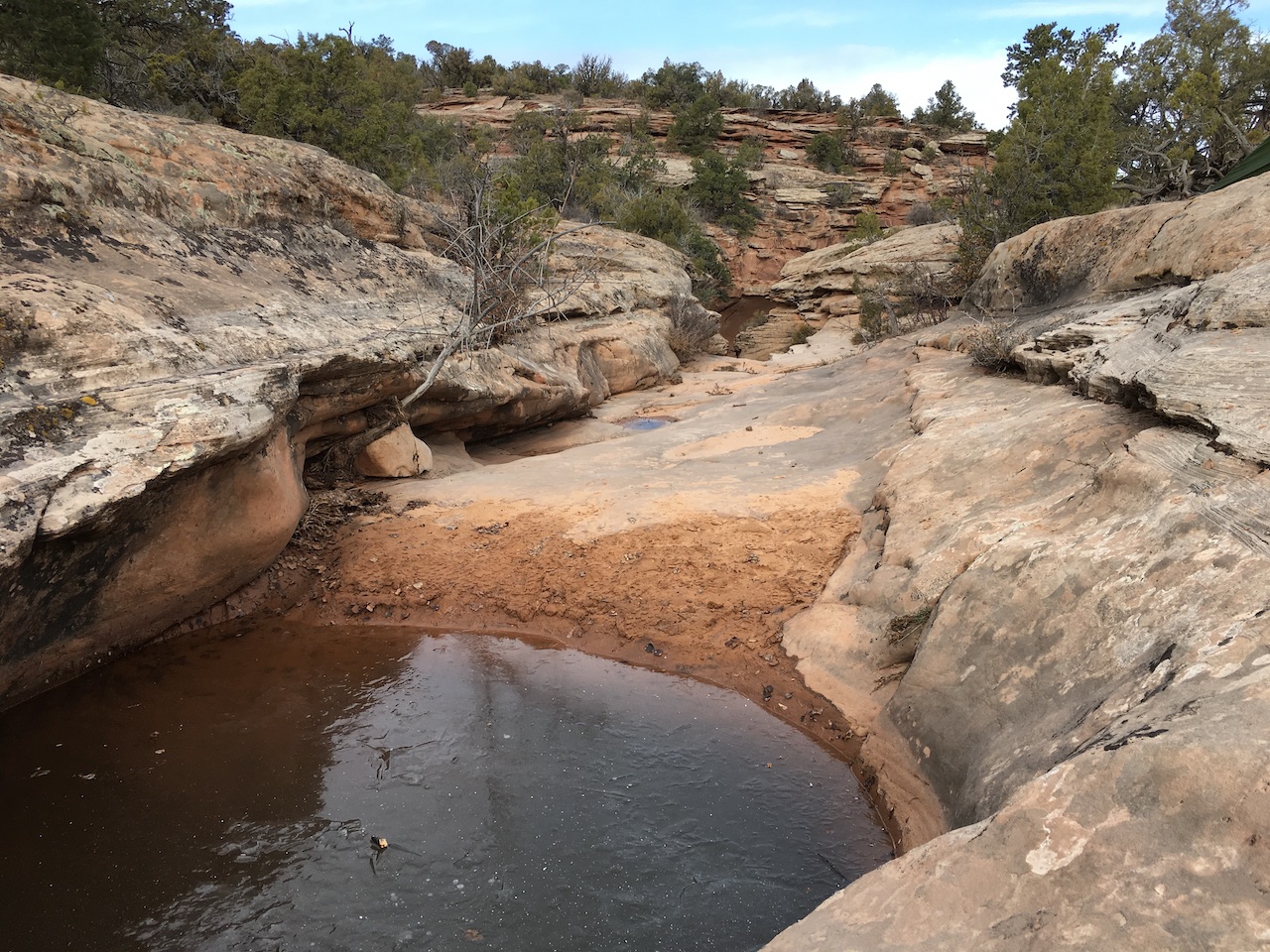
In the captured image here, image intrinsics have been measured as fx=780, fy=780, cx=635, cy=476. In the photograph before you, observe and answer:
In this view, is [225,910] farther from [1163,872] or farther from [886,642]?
[886,642]

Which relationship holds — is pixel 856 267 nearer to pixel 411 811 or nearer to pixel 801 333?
pixel 801 333

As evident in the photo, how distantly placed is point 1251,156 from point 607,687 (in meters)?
12.2

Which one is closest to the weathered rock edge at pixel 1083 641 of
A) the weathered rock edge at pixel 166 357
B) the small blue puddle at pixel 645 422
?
the weathered rock edge at pixel 166 357

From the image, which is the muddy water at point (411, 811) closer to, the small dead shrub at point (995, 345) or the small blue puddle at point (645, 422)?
the small dead shrub at point (995, 345)

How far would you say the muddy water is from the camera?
268cm

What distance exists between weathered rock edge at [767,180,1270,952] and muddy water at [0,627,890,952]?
688 millimetres

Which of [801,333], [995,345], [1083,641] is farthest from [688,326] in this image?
[1083,641]

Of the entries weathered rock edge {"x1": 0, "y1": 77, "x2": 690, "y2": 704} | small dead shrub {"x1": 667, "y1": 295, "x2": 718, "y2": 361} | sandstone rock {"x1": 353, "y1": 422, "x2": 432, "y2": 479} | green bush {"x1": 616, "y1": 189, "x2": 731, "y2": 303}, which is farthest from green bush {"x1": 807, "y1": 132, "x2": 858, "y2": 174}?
sandstone rock {"x1": 353, "y1": 422, "x2": 432, "y2": 479}

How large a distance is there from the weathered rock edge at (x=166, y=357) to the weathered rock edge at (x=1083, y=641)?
331cm

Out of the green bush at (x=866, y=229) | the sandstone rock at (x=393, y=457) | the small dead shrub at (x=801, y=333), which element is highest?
the green bush at (x=866, y=229)

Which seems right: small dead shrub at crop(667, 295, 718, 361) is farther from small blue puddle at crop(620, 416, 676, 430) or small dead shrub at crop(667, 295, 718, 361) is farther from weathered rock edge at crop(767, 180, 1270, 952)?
weathered rock edge at crop(767, 180, 1270, 952)

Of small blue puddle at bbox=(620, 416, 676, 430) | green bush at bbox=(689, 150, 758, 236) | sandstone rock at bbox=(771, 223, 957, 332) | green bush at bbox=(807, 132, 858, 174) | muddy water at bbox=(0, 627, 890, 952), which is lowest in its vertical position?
muddy water at bbox=(0, 627, 890, 952)

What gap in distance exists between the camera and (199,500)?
4.29m

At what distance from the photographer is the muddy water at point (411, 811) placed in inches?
105
